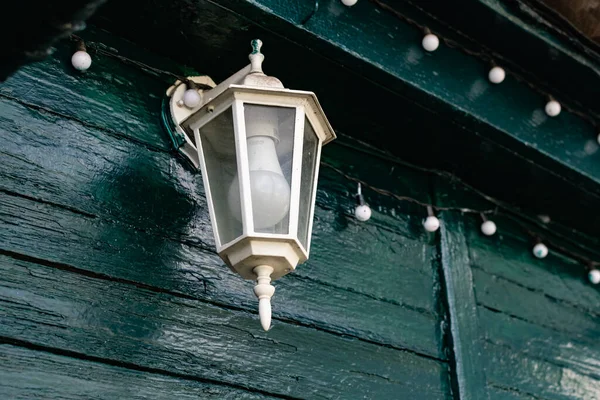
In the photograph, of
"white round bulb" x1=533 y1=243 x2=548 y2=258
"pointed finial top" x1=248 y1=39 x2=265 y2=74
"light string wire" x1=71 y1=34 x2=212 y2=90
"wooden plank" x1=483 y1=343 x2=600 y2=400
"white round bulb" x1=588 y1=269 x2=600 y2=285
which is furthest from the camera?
"white round bulb" x1=588 y1=269 x2=600 y2=285

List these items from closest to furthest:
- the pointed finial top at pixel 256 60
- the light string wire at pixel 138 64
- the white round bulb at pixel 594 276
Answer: the pointed finial top at pixel 256 60 < the light string wire at pixel 138 64 < the white round bulb at pixel 594 276

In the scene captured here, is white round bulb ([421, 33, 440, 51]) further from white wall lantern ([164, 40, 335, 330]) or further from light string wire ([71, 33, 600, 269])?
white wall lantern ([164, 40, 335, 330])

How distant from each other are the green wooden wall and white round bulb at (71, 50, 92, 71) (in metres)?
0.03

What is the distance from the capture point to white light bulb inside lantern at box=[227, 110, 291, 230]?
125 centimetres

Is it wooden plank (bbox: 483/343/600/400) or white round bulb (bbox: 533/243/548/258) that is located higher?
white round bulb (bbox: 533/243/548/258)

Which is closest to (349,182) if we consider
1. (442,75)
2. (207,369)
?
(442,75)

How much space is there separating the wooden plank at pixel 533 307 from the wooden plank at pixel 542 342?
2 cm

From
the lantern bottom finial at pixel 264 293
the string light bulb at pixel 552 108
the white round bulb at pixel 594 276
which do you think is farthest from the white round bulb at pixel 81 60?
the white round bulb at pixel 594 276

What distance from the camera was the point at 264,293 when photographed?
4.17ft

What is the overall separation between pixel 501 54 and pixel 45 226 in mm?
1391

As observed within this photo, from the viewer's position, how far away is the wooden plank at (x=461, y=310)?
1.86 meters

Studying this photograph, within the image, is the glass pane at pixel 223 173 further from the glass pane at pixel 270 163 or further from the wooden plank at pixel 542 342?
the wooden plank at pixel 542 342

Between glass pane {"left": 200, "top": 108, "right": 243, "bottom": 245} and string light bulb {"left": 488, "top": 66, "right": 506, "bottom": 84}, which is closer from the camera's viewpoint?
glass pane {"left": 200, "top": 108, "right": 243, "bottom": 245}

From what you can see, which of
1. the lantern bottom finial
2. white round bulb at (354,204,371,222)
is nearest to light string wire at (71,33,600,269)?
white round bulb at (354,204,371,222)
